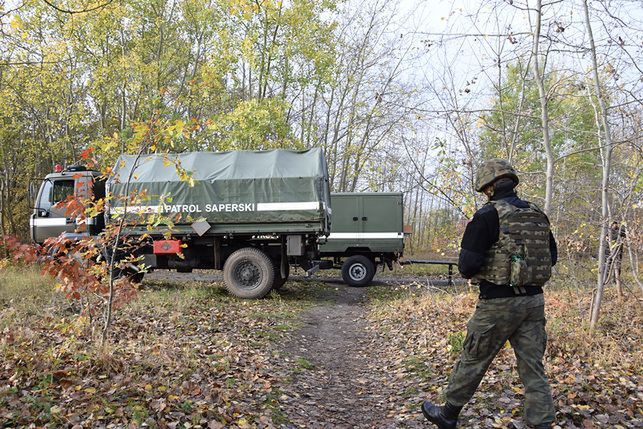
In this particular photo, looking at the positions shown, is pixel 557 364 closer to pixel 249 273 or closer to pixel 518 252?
pixel 518 252

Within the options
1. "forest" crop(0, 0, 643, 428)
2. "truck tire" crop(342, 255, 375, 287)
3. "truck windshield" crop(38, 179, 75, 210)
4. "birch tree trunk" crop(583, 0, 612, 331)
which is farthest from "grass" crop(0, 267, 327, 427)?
"truck tire" crop(342, 255, 375, 287)

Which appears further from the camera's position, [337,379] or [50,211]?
[50,211]

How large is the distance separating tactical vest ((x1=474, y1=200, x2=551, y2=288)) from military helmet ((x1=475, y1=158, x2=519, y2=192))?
204 mm

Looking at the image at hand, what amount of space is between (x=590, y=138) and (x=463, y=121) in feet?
8.01

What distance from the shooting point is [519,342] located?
3.42m

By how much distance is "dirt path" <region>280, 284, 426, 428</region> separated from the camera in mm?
4199

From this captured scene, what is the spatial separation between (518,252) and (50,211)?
11.0 m

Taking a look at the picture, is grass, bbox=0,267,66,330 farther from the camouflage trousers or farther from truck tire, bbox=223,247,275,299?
the camouflage trousers

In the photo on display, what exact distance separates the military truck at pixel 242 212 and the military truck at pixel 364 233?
2996 millimetres

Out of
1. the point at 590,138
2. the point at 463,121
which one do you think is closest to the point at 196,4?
the point at 463,121

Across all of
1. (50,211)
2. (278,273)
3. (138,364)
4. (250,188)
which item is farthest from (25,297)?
(138,364)

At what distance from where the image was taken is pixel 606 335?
6.12 m

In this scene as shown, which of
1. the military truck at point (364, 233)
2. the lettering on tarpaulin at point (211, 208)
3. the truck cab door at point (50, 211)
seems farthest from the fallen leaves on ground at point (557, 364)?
the truck cab door at point (50, 211)

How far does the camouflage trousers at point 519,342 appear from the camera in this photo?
333 cm
